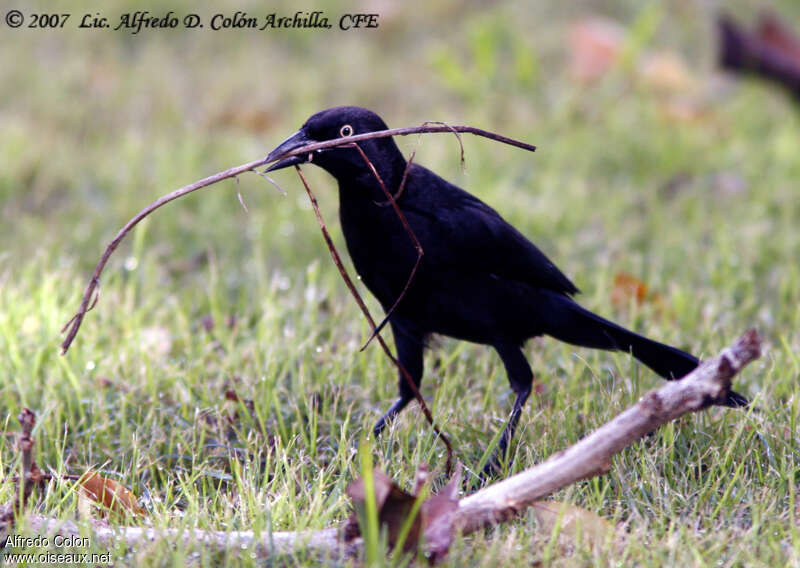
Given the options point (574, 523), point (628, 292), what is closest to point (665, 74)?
point (628, 292)

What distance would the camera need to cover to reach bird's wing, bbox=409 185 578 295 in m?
2.85

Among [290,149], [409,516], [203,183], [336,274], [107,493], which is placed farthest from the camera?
[336,274]

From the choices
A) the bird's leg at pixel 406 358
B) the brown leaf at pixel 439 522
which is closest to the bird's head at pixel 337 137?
the bird's leg at pixel 406 358

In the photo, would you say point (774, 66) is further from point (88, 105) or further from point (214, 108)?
point (88, 105)

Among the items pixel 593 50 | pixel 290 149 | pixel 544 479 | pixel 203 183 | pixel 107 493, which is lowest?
pixel 107 493

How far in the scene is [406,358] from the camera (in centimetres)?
308

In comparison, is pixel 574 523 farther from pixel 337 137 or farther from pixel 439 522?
pixel 337 137

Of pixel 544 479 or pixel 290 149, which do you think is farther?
pixel 290 149

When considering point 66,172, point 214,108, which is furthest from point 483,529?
point 214,108

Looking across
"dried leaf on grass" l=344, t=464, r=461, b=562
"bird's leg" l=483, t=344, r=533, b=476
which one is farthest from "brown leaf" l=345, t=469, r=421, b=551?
"bird's leg" l=483, t=344, r=533, b=476

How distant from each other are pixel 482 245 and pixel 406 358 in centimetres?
45

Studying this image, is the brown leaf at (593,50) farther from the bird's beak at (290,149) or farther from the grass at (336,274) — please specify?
the bird's beak at (290,149)

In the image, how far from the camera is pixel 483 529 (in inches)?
86.7

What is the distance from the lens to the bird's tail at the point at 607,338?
2.98 meters
